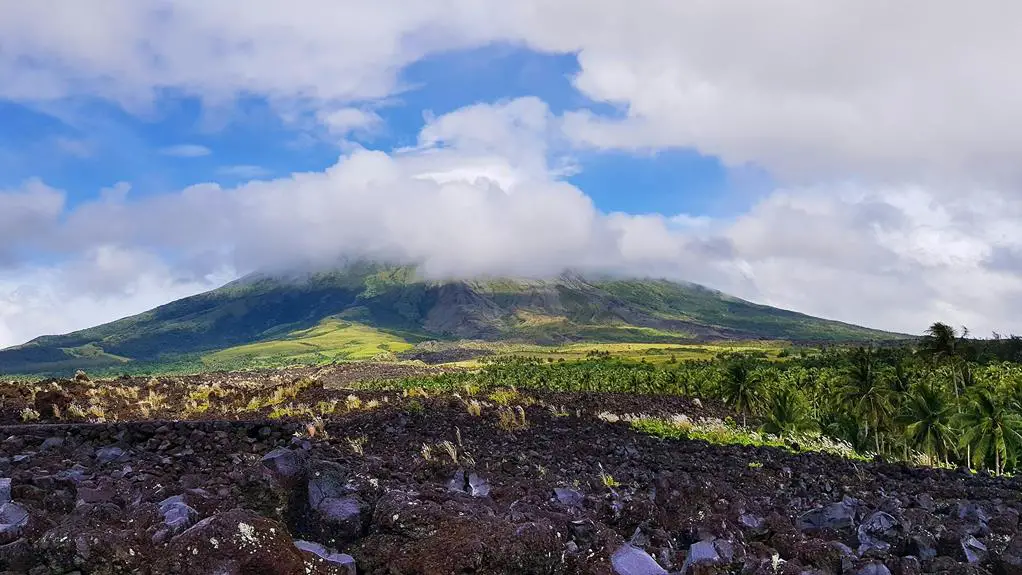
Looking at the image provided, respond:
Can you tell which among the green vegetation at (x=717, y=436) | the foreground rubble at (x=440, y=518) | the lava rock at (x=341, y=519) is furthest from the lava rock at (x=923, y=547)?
the green vegetation at (x=717, y=436)

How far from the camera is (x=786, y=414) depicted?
57.7 meters

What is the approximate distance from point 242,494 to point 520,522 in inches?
169

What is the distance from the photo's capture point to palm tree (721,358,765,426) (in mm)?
71000

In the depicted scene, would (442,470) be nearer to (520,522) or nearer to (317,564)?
(520,522)

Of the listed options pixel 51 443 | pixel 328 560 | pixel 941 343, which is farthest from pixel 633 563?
pixel 941 343

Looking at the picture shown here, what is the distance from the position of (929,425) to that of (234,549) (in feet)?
193

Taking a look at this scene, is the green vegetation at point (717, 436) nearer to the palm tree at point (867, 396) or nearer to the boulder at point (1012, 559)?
the boulder at point (1012, 559)

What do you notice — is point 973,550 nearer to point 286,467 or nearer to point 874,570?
point 874,570

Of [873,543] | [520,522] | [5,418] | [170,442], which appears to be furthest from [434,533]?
[5,418]

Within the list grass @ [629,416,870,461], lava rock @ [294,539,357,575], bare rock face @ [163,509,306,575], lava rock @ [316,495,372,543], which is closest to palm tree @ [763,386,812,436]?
grass @ [629,416,870,461]

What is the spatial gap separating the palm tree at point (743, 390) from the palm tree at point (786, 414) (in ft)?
6.01

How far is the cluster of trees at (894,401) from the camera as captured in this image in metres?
48.1

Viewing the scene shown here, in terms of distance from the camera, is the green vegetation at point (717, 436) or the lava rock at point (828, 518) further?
the green vegetation at point (717, 436)

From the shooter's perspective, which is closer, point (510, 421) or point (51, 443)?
point (51, 443)
